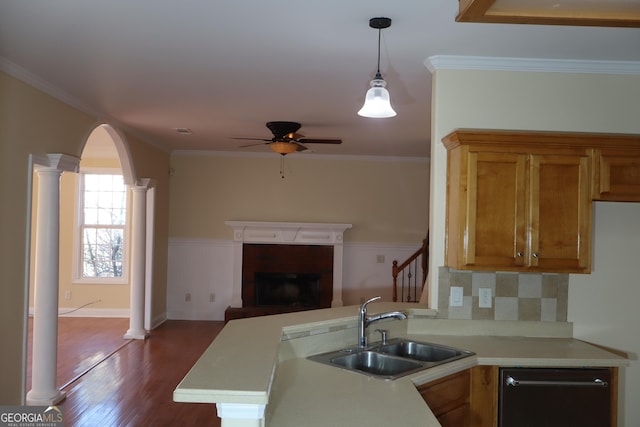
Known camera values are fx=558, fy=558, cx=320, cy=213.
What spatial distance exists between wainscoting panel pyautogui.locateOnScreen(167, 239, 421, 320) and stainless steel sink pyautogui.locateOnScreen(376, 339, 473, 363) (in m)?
5.24

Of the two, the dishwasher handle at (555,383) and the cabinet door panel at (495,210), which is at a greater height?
the cabinet door panel at (495,210)

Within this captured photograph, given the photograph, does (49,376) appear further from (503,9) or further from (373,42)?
(503,9)

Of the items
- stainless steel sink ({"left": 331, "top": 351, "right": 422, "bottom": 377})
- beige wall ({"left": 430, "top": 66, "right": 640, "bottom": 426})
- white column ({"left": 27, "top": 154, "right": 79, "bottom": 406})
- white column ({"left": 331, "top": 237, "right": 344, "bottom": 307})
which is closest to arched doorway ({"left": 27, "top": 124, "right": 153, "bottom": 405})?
white column ({"left": 27, "top": 154, "right": 79, "bottom": 406})

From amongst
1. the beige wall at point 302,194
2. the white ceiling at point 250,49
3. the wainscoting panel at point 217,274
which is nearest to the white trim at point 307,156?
the beige wall at point 302,194

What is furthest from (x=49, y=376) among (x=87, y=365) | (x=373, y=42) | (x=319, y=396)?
(x=373, y=42)

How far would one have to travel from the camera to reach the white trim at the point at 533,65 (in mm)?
3457

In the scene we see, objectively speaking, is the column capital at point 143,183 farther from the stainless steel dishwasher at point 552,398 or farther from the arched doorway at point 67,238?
the stainless steel dishwasher at point 552,398

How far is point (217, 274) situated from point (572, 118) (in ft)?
19.9

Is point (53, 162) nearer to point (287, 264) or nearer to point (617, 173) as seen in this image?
point (617, 173)

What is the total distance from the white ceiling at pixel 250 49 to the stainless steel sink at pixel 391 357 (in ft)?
5.68

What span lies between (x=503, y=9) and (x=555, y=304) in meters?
2.27

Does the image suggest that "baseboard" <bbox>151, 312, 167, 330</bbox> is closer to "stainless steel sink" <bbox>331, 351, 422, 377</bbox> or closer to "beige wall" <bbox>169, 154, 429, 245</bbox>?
"beige wall" <bbox>169, 154, 429, 245</bbox>

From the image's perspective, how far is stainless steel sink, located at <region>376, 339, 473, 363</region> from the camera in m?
3.08

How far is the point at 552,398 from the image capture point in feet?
9.52
